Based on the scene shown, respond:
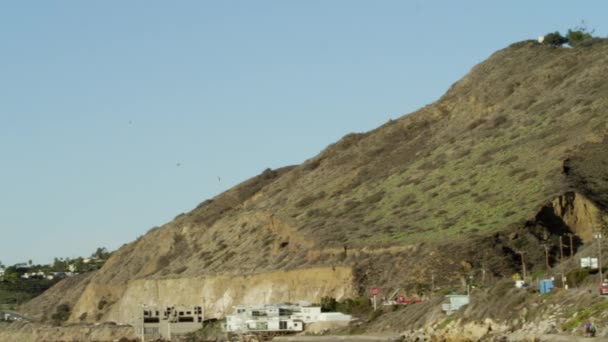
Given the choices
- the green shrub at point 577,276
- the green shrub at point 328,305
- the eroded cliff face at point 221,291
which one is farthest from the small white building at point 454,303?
the eroded cliff face at point 221,291

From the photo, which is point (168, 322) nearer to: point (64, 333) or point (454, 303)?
point (64, 333)

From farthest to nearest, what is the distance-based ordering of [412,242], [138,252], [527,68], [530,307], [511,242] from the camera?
[138,252] < [527,68] < [412,242] < [511,242] < [530,307]

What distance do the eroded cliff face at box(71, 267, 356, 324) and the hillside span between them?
0.16m

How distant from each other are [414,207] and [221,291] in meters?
20.5

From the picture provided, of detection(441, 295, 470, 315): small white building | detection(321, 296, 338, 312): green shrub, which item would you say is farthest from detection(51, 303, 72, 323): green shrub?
detection(441, 295, 470, 315): small white building

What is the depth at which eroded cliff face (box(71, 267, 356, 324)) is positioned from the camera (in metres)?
129

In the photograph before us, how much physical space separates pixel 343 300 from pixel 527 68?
182 feet

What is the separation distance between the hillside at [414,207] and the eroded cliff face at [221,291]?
161 millimetres

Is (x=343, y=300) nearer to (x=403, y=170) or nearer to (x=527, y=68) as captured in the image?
(x=403, y=170)

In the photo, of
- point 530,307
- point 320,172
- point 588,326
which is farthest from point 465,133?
point 588,326

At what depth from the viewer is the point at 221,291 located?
144 meters

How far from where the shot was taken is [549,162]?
127 m

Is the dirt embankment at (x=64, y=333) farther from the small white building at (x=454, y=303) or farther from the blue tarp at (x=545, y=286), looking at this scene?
the blue tarp at (x=545, y=286)

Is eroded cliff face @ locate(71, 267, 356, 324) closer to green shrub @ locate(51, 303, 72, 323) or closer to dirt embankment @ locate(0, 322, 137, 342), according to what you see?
green shrub @ locate(51, 303, 72, 323)
